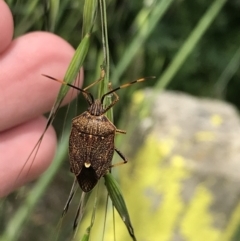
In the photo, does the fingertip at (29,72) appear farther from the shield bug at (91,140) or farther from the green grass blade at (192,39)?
the green grass blade at (192,39)

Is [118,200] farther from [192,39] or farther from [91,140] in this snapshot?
[192,39]

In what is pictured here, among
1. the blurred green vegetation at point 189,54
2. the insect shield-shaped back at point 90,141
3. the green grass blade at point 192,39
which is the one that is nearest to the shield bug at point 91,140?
the insect shield-shaped back at point 90,141

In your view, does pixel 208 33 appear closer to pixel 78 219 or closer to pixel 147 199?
pixel 147 199

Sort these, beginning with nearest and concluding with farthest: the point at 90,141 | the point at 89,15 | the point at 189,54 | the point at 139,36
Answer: the point at 89,15 < the point at 90,141 < the point at 139,36 < the point at 189,54

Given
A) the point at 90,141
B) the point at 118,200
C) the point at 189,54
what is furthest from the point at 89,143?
the point at 189,54

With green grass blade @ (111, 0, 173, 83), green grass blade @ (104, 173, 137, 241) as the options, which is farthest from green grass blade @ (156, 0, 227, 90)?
green grass blade @ (104, 173, 137, 241)

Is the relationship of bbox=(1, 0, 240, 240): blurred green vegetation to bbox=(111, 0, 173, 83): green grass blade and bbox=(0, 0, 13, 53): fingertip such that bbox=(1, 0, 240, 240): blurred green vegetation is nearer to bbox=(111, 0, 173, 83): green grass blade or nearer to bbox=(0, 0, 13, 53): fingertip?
bbox=(111, 0, 173, 83): green grass blade

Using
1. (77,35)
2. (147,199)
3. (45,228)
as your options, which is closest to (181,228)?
(147,199)
